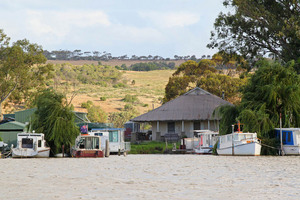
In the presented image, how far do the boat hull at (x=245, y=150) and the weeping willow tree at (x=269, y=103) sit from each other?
149cm

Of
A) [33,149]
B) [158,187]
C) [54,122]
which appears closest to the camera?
[158,187]

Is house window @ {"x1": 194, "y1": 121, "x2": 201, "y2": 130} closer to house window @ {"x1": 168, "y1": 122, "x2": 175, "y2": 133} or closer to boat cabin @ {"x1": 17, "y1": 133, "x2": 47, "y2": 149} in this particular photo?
house window @ {"x1": 168, "y1": 122, "x2": 175, "y2": 133}

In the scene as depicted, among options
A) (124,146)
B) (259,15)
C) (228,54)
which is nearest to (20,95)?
(124,146)

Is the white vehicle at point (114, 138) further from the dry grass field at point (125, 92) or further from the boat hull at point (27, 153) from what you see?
the dry grass field at point (125, 92)

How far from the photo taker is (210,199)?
14953 millimetres

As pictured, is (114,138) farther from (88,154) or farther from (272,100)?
(272,100)

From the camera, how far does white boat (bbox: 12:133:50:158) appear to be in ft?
142

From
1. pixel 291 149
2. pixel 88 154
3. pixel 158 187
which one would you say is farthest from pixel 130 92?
pixel 158 187

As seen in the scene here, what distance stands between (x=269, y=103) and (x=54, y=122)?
1734 cm

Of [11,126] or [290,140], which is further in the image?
[11,126]

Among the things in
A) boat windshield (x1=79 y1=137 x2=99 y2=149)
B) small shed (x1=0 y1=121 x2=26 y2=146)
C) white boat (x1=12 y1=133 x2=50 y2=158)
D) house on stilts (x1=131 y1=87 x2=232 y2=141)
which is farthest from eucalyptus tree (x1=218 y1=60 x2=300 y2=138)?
small shed (x1=0 y1=121 x2=26 y2=146)

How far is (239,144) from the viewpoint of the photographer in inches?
1665

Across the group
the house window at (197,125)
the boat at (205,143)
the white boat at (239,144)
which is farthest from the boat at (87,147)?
the house window at (197,125)

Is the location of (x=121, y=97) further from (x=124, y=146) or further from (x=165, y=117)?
(x=124, y=146)
